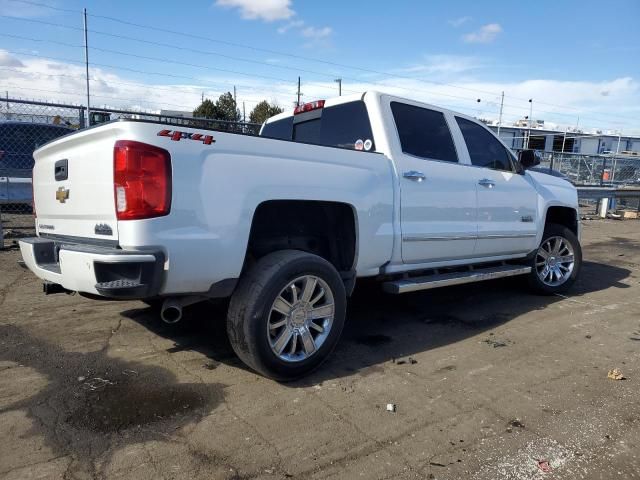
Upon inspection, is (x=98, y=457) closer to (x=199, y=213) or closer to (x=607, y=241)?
(x=199, y=213)

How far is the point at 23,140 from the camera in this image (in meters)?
9.60

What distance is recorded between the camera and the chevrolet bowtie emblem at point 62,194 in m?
3.34

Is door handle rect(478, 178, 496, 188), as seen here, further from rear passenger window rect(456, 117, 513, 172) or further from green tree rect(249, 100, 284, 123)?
green tree rect(249, 100, 284, 123)

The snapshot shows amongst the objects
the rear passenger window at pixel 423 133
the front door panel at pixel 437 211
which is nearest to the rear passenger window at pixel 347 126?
the rear passenger window at pixel 423 133

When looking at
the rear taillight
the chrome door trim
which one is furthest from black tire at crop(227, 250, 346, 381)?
the chrome door trim

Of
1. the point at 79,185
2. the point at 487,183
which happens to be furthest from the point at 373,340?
the point at 79,185

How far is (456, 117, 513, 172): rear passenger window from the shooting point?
493 cm

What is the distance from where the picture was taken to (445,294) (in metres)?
5.91

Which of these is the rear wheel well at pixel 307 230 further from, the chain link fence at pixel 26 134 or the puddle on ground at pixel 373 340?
the chain link fence at pixel 26 134

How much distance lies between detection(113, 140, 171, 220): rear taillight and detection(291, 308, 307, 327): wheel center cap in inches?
45.0

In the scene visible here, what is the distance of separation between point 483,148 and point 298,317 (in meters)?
2.93

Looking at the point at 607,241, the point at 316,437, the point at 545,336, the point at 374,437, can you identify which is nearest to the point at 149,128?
the point at 316,437

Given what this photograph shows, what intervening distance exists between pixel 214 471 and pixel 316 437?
0.59 meters

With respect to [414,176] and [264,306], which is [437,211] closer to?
[414,176]
